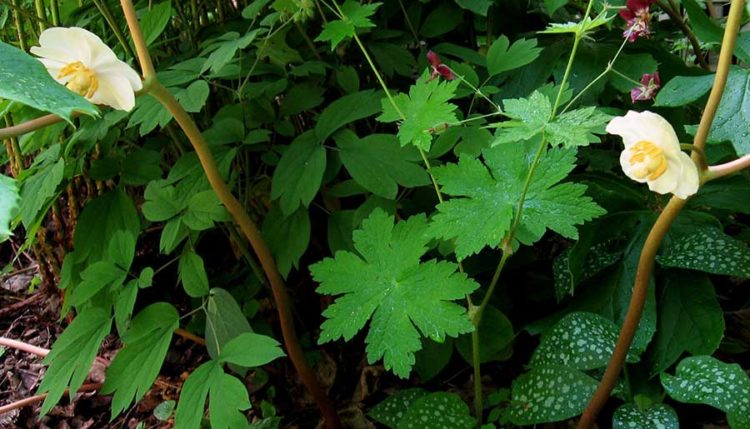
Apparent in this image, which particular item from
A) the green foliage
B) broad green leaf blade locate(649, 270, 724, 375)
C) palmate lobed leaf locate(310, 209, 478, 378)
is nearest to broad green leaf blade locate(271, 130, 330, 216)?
palmate lobed leaf locate(310, 209, 478, 378)

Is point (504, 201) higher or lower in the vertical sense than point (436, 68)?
lower

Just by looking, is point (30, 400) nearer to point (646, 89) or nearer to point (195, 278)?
point (195, 278)

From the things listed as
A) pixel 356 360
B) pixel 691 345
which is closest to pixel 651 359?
pixel 691 345

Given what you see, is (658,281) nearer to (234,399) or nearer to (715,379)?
(715,379)

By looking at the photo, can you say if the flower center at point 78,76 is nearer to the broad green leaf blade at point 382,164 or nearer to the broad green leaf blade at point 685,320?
the broad green leaf blade at point 382,164

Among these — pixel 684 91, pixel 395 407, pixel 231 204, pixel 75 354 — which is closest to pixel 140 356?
pixel 75 354

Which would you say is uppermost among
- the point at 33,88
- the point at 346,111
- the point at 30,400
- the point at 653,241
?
the point at 33,88

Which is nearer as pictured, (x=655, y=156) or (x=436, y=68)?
(x=655, y=156)

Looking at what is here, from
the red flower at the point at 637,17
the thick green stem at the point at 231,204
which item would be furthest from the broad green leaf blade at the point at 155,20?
the red flower at the point at 637,17
